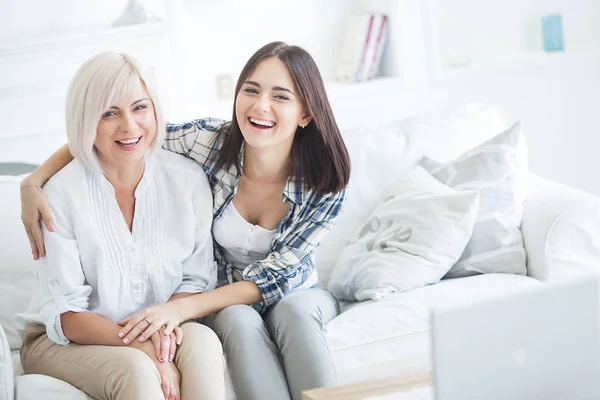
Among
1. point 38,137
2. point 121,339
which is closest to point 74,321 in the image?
point 121,339

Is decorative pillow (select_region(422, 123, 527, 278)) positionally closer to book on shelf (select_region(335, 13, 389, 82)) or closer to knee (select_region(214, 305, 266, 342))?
knee (select_region(214, 305, 266, 342))

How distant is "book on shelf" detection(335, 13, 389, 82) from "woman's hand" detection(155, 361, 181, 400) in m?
1.84

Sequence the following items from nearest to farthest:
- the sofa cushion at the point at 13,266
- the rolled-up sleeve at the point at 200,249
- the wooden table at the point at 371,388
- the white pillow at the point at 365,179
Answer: the wooden table at the point at 371,388 → the rolled-up sleeve at the point at 200,249 → the sofa cushion at the point at 13,266 → the white pillow at the point at 365,179

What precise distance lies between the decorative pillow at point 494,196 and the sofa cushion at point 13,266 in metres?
1.11

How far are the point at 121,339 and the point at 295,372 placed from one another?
38cm

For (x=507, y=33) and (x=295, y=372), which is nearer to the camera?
(x=295, y=372)

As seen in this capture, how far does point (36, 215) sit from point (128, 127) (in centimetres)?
27

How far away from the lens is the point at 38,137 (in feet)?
9.46

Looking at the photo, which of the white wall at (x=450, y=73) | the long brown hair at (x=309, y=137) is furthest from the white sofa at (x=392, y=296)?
the white wall at (x=450, y=73)

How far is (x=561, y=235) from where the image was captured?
2.28 metres

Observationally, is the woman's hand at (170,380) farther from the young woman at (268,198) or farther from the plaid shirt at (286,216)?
the plaid shirt at (286,216)

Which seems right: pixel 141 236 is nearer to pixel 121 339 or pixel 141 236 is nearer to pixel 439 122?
pixel 121 339

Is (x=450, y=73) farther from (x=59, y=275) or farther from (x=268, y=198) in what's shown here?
(x=59, y=275)

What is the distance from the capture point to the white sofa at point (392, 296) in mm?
2025
